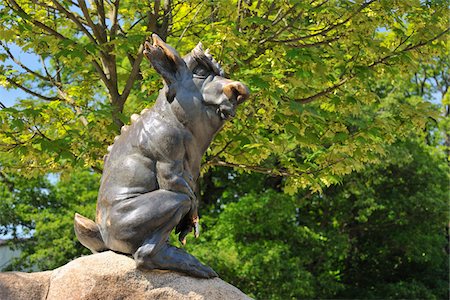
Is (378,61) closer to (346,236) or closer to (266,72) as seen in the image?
(266,72)

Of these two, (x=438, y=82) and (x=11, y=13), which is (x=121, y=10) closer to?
(x=11, y=13)

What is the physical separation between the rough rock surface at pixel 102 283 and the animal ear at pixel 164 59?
1.27 m

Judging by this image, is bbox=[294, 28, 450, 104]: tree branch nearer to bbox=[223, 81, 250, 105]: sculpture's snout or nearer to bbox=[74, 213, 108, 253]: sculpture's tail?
bbox=[223, 81, 250, 105]: sculpture's snout

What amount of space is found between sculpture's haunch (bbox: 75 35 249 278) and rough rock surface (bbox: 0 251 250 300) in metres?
0.08

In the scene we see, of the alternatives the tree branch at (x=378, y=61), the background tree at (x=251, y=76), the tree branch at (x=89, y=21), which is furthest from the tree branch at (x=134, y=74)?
the tree branch at (x=378, y=61)

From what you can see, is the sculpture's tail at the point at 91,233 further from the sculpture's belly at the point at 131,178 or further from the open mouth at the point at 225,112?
the open mouth at the point at 225,112

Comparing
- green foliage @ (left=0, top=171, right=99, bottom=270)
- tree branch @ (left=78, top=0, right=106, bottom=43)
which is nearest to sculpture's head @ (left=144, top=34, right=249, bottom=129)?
tree branch @ (left=78, top=0, right=106, bottom=43)

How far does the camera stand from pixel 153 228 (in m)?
4.09

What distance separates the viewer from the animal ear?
14.1 feet

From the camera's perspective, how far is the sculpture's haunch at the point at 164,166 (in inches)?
161

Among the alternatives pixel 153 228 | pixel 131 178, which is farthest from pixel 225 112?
pixel 153 228

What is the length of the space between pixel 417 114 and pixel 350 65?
3.58ft

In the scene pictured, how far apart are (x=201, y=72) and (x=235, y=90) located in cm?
30

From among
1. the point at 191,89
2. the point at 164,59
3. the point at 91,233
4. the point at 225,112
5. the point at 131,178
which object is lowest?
the point at 91,233
